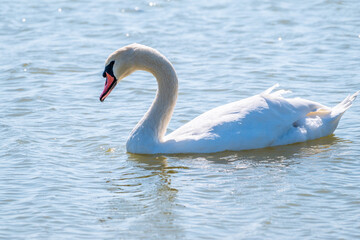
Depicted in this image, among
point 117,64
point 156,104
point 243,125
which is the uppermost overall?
point 117,64

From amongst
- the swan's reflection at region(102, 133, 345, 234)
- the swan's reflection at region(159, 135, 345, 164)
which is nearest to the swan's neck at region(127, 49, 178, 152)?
A: the swan's reflection at region(102, 133, 345, 234)

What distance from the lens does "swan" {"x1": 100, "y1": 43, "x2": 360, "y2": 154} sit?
9023 mm

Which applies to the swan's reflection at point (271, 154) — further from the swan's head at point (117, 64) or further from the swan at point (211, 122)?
the swan's head at point (117, 64)

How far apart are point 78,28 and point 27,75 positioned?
3.92 meters

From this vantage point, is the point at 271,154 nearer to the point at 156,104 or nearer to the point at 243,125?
the point at 243,125

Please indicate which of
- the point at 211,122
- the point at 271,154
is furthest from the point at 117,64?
the point at 271,154

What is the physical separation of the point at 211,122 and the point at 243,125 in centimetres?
37

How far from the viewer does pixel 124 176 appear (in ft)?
27.9

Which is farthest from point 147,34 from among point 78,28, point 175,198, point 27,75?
point 175,198

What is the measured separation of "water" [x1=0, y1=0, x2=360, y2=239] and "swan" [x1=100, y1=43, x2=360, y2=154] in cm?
14

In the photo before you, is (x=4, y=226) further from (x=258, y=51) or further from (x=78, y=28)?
(x=78, y=28)

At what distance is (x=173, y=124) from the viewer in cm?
1052

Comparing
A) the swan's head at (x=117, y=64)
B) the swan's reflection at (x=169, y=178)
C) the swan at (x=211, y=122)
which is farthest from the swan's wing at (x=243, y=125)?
the swan's head at (x=117, y=64)

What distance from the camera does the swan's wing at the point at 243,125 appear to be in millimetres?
8992
